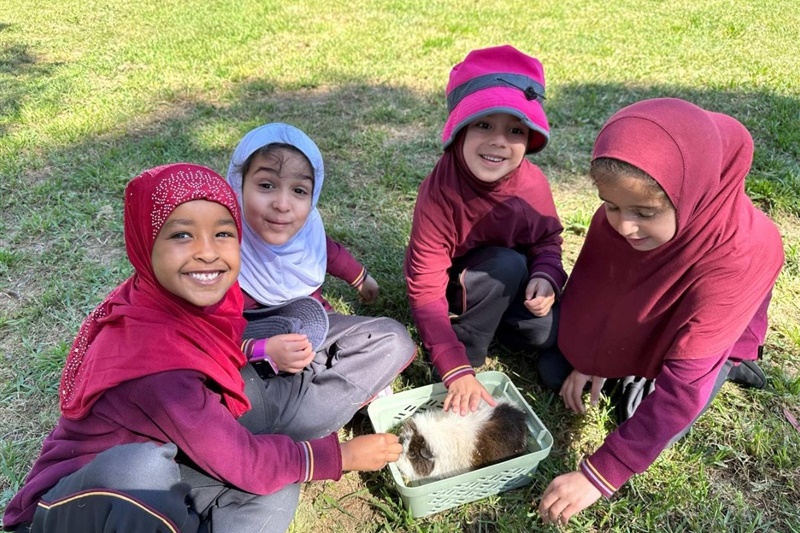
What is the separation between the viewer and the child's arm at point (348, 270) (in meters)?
2.41

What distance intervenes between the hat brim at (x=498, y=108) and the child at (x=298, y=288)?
52 centimetres

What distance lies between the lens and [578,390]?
2.07 metres

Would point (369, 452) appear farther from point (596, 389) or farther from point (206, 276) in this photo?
point (596, 389)

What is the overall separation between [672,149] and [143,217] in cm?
135

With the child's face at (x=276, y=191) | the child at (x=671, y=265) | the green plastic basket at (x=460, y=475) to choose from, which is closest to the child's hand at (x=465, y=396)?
the green plastic basket at (x=460, y=475)

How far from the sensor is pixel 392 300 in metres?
2.66

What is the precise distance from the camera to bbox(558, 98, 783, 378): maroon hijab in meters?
1.39

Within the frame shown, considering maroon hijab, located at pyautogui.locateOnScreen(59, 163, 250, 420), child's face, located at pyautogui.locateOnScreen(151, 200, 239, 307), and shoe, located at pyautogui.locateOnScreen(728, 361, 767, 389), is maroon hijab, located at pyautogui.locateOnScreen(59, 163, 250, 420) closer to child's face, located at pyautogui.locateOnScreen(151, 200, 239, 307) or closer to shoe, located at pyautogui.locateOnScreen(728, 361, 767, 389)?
child's face, located at pyautogui.locateOnScreen(151, 200, 239, 307)

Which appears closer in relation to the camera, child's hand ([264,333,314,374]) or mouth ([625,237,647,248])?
mouth ([625,237,647,248])

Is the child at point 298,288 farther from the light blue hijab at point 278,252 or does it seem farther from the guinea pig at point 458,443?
the guinea pig at point 458,443

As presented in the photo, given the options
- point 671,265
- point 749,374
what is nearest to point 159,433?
point 671,265

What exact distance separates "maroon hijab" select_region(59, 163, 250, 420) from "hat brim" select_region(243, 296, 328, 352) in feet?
1.33

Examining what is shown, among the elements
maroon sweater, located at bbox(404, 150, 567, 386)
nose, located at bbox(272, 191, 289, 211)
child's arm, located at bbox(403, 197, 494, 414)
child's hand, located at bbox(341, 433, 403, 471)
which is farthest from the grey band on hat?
child's hand, located at bbox(341, 433, 403, 471)

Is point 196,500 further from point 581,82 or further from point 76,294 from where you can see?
point 581,82
